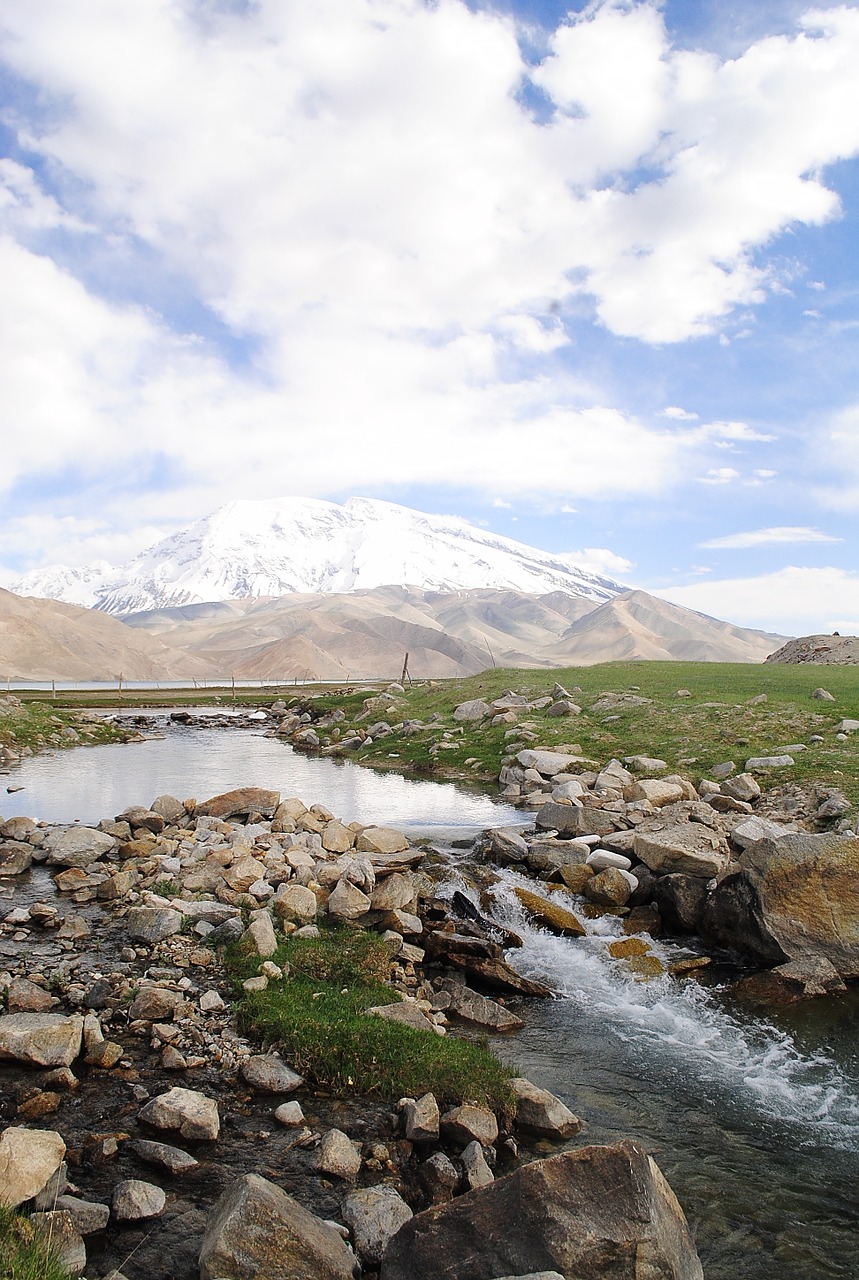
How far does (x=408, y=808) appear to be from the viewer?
29.9 m

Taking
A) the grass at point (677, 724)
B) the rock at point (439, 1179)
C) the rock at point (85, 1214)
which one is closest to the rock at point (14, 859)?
the rock at point (85, 1214)

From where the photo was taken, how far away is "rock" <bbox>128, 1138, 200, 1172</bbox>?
26.2 feet

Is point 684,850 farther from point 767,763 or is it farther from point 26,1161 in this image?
point 26,1161

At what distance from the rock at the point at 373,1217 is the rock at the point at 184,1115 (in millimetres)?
1848

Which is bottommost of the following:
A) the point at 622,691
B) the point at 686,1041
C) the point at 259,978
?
the point at 686,1041

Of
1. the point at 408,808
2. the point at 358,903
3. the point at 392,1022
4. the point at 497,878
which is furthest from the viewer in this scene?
the point at 408,808

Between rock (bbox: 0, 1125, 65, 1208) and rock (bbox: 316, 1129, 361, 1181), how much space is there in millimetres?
2618

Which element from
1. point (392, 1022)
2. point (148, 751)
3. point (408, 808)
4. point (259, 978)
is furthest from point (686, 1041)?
point (148, 751)

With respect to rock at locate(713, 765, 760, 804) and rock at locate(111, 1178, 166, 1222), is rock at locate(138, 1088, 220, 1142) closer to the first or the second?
rock at locate(111, 1178, 166, 1222)

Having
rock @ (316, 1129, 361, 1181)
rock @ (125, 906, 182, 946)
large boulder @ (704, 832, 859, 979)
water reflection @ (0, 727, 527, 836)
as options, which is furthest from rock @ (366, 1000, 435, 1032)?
water reflection @ (0, 727, 527, 836)

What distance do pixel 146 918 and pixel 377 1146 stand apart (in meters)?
7.38

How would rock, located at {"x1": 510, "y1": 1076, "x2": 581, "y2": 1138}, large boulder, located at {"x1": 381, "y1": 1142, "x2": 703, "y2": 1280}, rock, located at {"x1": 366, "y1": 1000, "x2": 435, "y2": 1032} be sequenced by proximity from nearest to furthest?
1. large boulder, located at {"x1": 381, "y1": 1142, "x2": 703, "y2": 1280}
2. rock, located at {"x1": 510, "y1": 1076, "x2": 581, "y2": 1138}
3. rock, located at {"x1": 366, "y1": 1000, "x2": 435, "y2": 1032}

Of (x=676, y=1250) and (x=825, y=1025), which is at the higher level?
(x=676, y=1250)

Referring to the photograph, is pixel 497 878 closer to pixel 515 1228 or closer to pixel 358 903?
pixel 358 903
